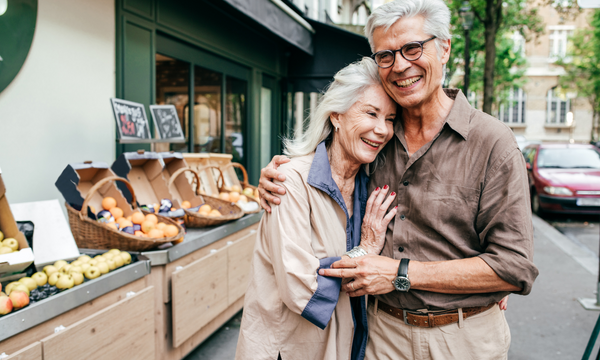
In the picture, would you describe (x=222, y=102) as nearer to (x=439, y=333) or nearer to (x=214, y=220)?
(x=214, y=220)

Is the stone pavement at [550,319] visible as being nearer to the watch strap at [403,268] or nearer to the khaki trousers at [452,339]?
the khaki trousers at [452,339]

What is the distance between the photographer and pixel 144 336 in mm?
2629

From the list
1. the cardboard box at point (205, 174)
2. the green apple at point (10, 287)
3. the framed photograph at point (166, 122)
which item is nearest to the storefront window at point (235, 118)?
the cardboard box at point (205, 174)

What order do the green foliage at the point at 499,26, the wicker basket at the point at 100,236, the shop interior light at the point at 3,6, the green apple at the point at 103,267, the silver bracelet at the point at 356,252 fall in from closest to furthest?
the silver bracelet at the point at 356,252 < the green apple at the point at 103,267 < the wicker basket at the point at 100,236 < the shop interior light at the point at 3,6 < the green foliage at the point at 499,26

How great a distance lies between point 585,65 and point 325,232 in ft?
98.6

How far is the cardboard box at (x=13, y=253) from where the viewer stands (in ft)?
7.07

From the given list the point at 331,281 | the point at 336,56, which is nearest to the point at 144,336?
the point at 331,281

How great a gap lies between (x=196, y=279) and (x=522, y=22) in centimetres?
1557

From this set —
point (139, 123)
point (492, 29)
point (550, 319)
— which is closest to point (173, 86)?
point (139, 123)

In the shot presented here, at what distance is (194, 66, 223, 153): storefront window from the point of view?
5.51 meters

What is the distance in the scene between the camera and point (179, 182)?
414 cm

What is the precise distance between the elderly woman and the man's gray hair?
0.25 meters

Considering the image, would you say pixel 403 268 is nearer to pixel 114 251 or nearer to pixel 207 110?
pixel 114 251

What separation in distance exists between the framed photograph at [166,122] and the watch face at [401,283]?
9.81 ft
